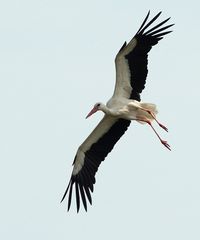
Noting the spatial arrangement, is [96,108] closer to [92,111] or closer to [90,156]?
[92,111]

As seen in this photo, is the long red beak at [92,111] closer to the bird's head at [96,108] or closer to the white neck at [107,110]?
the bird's head at [96,108]

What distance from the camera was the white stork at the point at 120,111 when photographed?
20531mm

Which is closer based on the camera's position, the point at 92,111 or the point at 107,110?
the point at 107,110

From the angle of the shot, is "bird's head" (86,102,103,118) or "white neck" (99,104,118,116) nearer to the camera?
"white neck" (99,104,118,116)

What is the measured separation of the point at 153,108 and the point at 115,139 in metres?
1.18

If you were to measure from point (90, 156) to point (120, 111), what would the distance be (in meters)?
1.43

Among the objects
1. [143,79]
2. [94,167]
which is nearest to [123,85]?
[143,79]

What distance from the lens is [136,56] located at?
20500mm

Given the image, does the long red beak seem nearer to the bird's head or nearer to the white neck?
the bird's head

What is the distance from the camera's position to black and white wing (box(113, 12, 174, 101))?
2048 cm

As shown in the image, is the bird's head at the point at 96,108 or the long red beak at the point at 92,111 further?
the long red beak at the point at 92,111

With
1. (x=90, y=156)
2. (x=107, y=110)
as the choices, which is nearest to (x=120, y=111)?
(x=107, y=110)

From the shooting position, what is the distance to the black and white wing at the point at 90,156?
2155cm

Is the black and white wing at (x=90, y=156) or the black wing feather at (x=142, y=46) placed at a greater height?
the black wing feather at (x=142, y=46)
